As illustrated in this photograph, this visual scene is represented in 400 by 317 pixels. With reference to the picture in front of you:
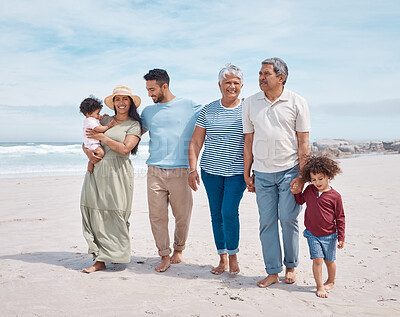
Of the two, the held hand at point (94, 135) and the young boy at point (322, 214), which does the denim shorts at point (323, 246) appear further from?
the held hand at point (94, 135)

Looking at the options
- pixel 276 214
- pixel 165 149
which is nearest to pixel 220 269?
pixel 276 214

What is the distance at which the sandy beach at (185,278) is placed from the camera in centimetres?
301

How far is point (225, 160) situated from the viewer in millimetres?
3697

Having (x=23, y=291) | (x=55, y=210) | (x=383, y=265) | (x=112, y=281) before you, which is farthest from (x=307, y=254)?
(x=55, y=210)

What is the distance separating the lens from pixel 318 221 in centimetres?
324

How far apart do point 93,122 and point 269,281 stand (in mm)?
2281

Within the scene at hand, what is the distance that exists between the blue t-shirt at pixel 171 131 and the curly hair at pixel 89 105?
54 cm

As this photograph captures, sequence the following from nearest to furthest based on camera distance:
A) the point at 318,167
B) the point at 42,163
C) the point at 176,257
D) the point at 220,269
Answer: the point at 318,167 → the point at 220,269 → the point at 176,257 → the point at 42,163

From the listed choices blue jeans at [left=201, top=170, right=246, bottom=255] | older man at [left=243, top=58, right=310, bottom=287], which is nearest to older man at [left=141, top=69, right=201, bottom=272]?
blue jeans at [left=201, top=170, right=246, bottom=255]

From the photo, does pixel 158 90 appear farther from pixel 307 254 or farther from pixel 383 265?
pixel 383 265

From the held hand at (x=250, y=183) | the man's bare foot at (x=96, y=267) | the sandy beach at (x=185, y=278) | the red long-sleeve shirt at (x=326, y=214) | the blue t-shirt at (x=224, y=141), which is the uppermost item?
→ the blue t-shirt at (x=224, y=141)

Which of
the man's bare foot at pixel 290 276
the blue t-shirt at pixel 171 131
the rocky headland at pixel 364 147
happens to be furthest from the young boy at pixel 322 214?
the rocky headland at pixel 364 147

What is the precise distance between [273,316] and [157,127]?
7.05 ft

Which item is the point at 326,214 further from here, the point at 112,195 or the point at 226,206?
the point at 112,195
